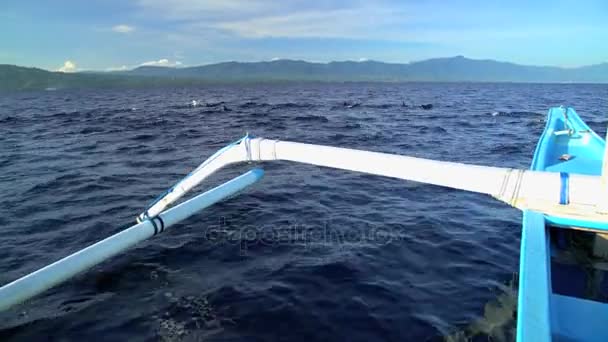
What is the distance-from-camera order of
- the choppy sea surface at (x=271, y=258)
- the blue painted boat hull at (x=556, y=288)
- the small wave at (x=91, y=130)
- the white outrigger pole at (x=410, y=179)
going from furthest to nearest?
the small wave at (x=91, y=130)
the choppy sea surface at (x=271, y=258)
the white outrigger pole at (x=410, y=179)
the blue painted boat hull at (x=556, y=288)

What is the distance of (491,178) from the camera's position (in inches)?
181

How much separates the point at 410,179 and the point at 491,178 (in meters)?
1.01

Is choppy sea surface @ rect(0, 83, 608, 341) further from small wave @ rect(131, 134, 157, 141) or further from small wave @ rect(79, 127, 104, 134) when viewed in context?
small wave @ rect(79, 127, 104, 134)

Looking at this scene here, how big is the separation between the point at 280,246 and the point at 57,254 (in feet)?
14.0

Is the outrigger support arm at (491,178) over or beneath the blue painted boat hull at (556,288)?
over

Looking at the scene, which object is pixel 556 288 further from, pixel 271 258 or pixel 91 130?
pixel 91 130

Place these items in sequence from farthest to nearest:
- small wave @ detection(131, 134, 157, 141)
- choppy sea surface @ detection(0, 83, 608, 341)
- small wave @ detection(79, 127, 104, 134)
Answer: small wave @ detection(79, 127, 104, 134) < small wave @ detection(131, 134, 157, 141) < choppy sea surface @ detection(0, 83, 608, 341)

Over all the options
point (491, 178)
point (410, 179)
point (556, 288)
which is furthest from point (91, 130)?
point (556, 288)

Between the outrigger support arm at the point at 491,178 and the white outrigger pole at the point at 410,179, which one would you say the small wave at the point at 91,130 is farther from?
the outrigger support arm at the point at 491,178

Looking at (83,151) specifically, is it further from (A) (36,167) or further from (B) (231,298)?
(B) (231,298)

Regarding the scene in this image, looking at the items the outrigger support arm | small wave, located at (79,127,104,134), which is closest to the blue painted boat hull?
the outrigger support arm

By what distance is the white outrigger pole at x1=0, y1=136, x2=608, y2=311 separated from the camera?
4207 mm

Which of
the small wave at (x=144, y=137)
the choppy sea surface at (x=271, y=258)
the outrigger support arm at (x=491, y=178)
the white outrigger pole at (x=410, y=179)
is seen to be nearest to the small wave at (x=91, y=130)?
the small wave at (x=144, y=137)

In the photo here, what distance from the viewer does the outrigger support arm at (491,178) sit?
4227 millimetres
